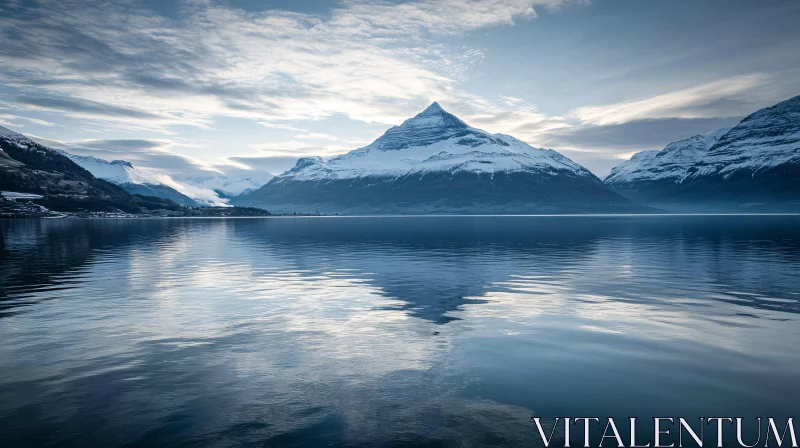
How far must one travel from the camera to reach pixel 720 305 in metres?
34.2

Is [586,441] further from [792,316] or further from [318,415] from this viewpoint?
[792,316]

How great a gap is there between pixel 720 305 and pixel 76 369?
39.5 m

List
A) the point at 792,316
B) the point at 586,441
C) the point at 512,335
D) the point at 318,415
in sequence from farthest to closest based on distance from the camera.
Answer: the point at 792,316, the point at 512,335, the point at 318,415, the point at 586,441

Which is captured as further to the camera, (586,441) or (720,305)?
(720,305)

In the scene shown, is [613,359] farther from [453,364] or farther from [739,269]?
[739,269]

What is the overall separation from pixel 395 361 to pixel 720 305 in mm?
26258

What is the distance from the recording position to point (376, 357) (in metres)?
22.7

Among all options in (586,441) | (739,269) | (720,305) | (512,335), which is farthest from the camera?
(739,269)

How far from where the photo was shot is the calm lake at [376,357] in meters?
15.7

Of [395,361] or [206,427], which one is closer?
[206,427]

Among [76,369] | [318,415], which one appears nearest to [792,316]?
[318,415]

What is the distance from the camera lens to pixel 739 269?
53938 millimetres

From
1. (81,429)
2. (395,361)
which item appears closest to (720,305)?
(395,361)

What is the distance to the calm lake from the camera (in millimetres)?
15719
